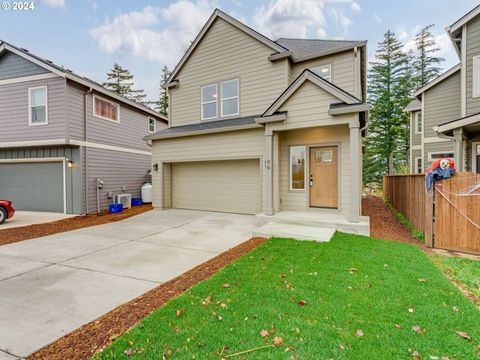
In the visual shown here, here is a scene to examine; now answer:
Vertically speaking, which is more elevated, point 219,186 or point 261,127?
point 261,127

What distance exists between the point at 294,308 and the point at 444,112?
1365 cm

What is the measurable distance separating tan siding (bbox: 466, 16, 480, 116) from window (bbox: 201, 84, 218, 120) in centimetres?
957

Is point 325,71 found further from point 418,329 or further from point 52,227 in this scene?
point 52,227

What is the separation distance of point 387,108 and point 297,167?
20013mm

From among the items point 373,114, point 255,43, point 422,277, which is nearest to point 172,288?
point 422,277

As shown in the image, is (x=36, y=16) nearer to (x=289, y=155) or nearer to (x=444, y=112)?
(x=289, y=155)

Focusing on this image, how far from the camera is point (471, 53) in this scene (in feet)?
28.4

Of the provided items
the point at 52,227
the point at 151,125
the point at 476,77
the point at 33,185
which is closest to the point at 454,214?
the point at 476,77

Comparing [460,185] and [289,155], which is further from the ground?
[289,155]

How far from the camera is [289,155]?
28.6ft

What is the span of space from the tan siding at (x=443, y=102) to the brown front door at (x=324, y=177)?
794 centimetres

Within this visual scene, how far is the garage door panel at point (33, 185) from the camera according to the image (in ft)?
36.4

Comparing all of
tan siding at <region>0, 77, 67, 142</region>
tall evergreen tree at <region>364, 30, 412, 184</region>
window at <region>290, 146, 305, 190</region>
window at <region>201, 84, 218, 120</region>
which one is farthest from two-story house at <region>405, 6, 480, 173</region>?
tan siding at <region>0, 77, 67, 142</region>

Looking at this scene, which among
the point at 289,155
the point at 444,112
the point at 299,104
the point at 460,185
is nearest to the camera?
the point at 460,185
